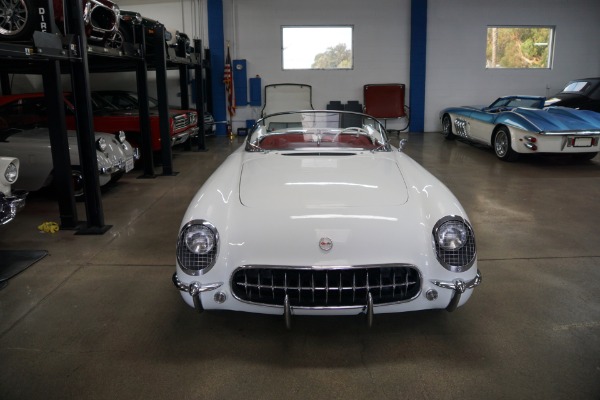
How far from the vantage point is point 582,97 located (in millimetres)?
10852

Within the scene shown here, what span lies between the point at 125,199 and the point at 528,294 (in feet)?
15.2

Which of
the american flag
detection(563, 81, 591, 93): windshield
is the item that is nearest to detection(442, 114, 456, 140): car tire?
detection(563, 81, 591, 93): windshield

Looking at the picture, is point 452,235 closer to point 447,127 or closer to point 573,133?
point 573,133

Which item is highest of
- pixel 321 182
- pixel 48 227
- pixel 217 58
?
pixel 217 58

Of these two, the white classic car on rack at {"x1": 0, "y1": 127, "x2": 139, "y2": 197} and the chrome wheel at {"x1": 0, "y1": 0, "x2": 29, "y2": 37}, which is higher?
the chrome wheel at {"x1": 0, "y1": 0, "x2": 29, "y2": 37}

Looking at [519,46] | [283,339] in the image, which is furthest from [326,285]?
[519,46]

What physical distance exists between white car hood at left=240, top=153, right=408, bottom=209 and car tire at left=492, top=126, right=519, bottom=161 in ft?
17.4

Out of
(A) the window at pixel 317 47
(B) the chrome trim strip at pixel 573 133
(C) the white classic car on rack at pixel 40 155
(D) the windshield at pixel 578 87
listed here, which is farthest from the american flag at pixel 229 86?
(D) the windshield at pixel 578 87

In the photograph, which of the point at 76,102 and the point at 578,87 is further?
the point at 578,87

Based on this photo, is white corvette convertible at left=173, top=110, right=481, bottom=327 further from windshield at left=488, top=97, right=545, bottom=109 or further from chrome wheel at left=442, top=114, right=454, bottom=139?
chrome wheel at left=442, top=114, right=454, bottom=139

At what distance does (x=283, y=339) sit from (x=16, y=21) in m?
3.73

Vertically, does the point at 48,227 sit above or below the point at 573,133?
below

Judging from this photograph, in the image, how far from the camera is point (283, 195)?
2.69m

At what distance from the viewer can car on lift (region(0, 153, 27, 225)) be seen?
12.0 feet
